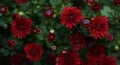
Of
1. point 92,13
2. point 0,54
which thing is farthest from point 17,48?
point 92,13

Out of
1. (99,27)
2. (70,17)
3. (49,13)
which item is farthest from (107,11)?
(49,13)

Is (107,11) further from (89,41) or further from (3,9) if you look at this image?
(3,9)

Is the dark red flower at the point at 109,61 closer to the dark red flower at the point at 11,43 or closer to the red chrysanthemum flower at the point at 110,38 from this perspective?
the red chrysanthemum flower at the point at 110,38

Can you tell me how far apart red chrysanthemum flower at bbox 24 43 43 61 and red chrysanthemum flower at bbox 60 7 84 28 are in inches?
10.3

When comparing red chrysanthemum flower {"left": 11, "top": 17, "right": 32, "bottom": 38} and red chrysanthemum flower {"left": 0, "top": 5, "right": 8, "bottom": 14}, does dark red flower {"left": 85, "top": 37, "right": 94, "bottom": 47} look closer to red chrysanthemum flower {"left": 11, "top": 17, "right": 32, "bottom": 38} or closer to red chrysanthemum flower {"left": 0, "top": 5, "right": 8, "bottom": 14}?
red chrysanthemum flower {"left": 11, "top": 17, "right": 32, "bottom": 38}

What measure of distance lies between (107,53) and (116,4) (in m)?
0.39

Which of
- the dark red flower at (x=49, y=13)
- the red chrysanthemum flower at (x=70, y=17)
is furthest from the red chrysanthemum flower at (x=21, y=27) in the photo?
the red chrysanthemum flower at (x=70, y=17)

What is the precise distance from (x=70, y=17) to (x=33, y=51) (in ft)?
1.21

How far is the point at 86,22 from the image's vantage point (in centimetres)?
259

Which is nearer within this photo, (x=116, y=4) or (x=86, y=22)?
(x=86, y=22)

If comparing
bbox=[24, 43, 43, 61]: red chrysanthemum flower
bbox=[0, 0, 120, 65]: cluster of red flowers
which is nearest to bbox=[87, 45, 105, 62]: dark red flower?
bbox=[0, 0, 120, 65]: cluster of red flowers

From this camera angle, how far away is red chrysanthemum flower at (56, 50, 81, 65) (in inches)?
106

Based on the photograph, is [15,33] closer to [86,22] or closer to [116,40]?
[86,22]

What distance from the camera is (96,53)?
2764mm
